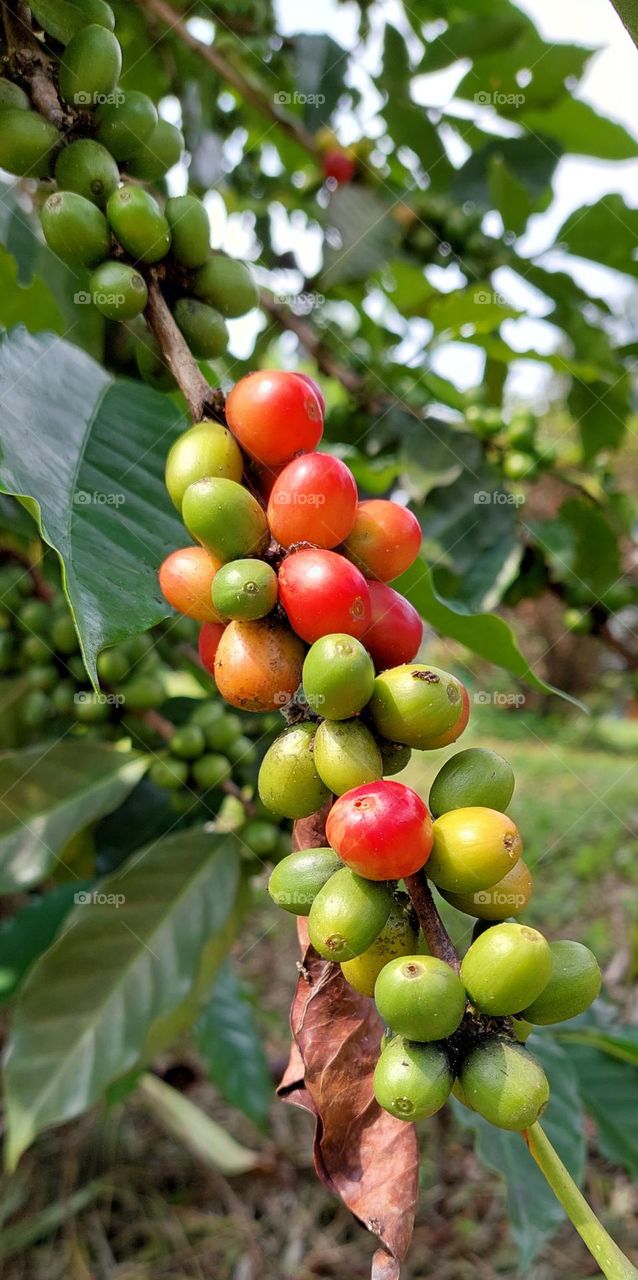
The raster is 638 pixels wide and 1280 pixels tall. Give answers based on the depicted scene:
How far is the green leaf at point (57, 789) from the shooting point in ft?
4.88

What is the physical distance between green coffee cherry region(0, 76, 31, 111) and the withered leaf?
81 cm

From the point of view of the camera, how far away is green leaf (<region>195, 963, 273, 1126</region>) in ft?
6.72

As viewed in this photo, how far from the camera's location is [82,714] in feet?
4.72

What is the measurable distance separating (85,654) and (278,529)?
0.59 feet

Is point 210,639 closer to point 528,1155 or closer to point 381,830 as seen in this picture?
point 381,830

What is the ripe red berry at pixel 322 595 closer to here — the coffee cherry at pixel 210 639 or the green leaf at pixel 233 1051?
the coffee cherry at pixel 210 639

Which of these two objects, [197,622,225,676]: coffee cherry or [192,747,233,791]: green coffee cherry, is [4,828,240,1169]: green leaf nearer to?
[192,747,233,791]: green coffee cherry

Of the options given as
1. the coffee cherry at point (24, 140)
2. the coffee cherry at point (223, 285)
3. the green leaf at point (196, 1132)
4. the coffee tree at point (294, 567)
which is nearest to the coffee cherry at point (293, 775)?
the coffee tree at point (294, 567)

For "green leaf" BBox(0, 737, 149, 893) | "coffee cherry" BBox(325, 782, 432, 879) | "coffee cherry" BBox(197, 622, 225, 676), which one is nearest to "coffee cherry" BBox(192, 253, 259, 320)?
"coffee cherry" BBox(197, 622, 225, 676)

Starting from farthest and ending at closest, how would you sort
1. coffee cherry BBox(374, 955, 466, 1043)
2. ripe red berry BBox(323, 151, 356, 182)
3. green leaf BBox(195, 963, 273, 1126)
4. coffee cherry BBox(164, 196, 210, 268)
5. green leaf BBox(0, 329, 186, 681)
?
ripe red berry BBox(323, 151, 356, 182)
green leaf BBox(195, 963, 273, 1126)
coffee cherry BBox(164, 196, 210, 268)
green leaf BBox(0, 329, 186, 681)
coffee cherry BBox(374, 955, 466, 1043)

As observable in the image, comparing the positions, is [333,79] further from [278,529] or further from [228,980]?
[228,980]

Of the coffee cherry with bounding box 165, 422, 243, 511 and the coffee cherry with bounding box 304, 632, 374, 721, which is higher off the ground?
the coffee cherry with bounding box 165, 422, 243, 511

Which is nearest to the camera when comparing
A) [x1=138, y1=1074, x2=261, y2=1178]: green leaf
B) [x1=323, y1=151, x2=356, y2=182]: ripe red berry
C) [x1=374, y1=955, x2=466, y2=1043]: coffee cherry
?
[x1=374, y1=955, x2=466, y2=1043]: coffee cherry

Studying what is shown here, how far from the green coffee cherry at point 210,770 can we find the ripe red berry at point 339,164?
157 centimetres
